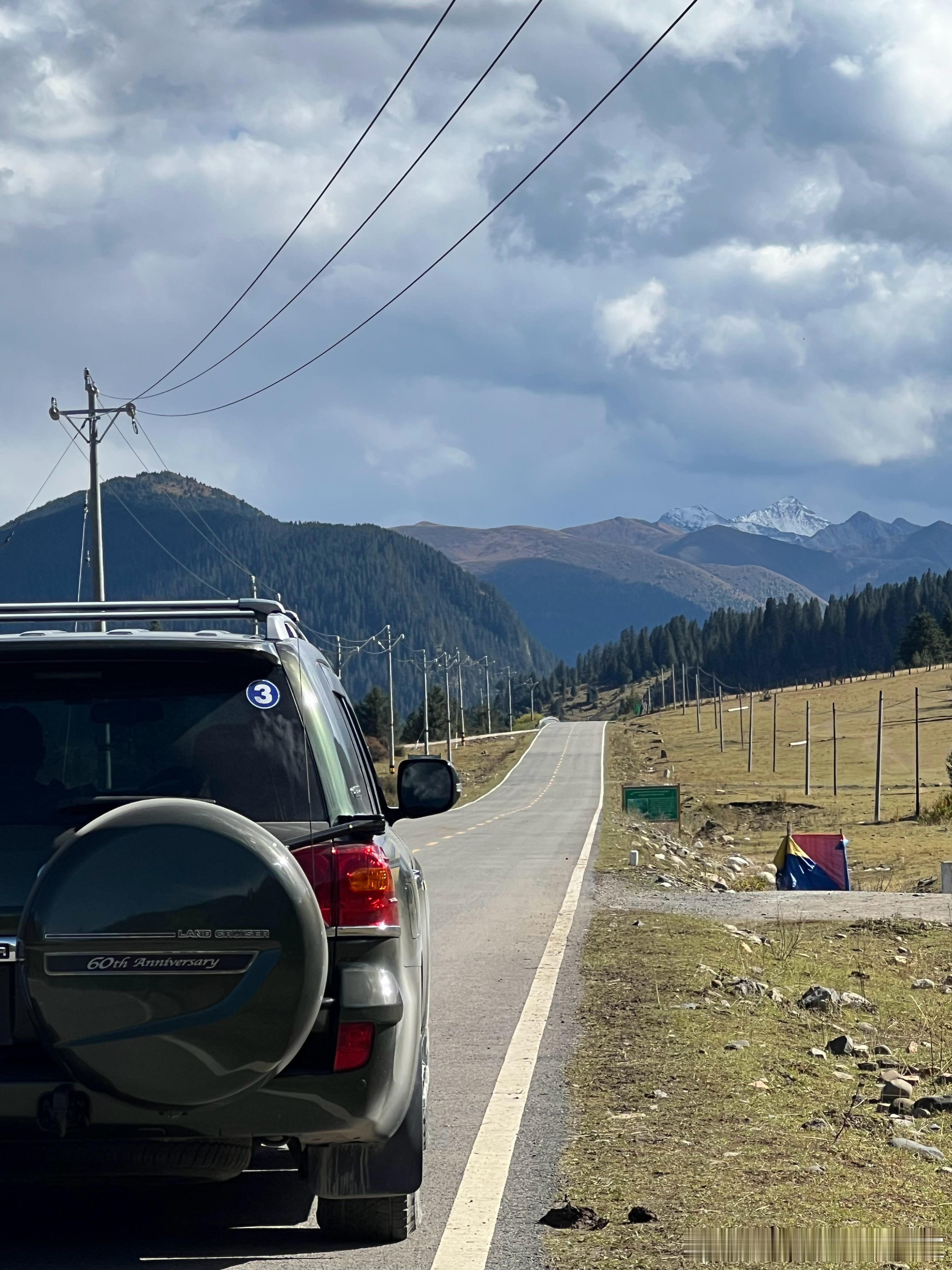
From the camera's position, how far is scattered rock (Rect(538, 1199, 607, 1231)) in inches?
199

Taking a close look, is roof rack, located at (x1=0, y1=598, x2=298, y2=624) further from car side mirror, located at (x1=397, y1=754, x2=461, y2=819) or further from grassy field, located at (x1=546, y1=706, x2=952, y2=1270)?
grassy field, located at (x1=546, y1=706, x2=952, y2=1270)

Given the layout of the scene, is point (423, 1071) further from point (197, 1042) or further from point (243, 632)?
point (243, 632)

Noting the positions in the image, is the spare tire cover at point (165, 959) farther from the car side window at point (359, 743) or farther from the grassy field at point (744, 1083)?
the grassy field at point (744, 1083)

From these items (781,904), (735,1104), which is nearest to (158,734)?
(735,1104)

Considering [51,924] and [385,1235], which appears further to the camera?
[385,1235]

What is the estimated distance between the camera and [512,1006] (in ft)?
32.6

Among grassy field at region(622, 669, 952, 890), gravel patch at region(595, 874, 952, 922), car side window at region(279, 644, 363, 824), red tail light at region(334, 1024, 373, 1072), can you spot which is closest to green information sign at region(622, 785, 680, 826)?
grassy field at region(622, 669, 952, 890)

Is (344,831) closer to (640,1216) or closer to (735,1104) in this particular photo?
(640,1216)

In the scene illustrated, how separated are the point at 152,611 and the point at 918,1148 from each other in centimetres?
384

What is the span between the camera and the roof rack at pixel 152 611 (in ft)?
16.5

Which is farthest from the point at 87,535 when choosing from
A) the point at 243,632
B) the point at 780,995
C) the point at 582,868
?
the point at 243,632

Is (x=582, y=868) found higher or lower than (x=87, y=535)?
lower

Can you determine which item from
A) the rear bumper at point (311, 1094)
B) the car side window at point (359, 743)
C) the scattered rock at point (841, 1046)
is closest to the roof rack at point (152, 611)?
the car side window at point (359, 743)

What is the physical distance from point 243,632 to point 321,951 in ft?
4.35
